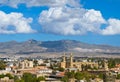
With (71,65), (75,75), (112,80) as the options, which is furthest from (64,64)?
(112,80)

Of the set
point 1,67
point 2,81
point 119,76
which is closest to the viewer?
point 2,81

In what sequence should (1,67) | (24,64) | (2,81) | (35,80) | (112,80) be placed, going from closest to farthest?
(112,80), (2,81), (35,80), (1,67), (24,64)

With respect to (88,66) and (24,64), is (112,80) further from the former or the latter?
(24,64)

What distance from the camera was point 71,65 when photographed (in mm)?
106125

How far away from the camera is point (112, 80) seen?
16.9 metres

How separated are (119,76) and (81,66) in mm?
36878

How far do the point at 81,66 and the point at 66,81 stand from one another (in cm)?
4901

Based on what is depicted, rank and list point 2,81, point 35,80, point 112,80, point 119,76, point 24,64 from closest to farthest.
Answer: point 112,80
point 2,81
point 35,80
point 119,76
point 24,64

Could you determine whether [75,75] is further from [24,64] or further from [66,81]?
[24,64]

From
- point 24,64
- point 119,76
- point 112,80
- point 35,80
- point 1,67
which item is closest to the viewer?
point 112,80

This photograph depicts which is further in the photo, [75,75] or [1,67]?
[1,67]

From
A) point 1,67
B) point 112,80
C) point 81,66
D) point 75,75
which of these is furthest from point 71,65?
point 112,80

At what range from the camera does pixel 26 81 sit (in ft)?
198

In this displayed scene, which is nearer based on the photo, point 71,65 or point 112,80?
point 112,80
